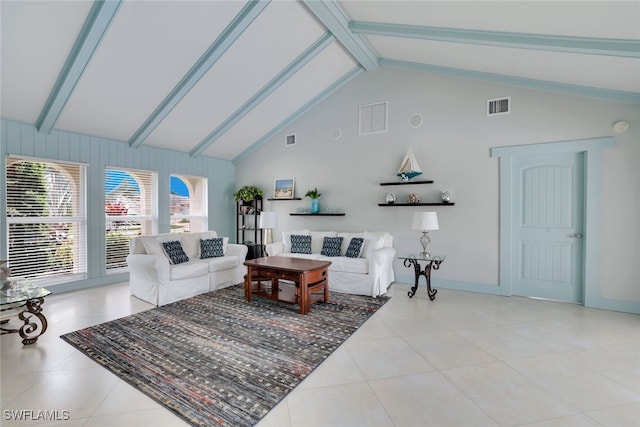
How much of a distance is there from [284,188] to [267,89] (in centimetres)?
210

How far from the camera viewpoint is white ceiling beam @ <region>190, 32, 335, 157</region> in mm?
4512

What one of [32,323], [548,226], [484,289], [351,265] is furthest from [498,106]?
[32,323]

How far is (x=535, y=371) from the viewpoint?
236 cm

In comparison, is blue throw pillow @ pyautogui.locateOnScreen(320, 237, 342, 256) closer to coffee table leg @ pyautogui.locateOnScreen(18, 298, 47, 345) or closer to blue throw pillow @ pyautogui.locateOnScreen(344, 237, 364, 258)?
blue throw pillow @ pyautogui.locateOnScreen(344, 237, 364, 258)

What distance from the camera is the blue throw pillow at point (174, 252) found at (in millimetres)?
4387

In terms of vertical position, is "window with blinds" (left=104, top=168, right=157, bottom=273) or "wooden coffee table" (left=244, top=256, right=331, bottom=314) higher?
"window with blinds" (left=104, top=168, right=157, bottom=273)

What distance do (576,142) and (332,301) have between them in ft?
12.7

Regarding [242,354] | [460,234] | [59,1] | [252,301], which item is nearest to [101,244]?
[252,301]

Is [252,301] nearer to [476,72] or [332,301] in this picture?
[332,301]

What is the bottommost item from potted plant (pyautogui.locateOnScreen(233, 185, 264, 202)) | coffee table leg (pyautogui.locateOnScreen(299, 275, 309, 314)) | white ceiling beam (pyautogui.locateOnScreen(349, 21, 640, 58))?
coffee table leg (pyautogui.locateOnScreen(299, 275, 309, 314))

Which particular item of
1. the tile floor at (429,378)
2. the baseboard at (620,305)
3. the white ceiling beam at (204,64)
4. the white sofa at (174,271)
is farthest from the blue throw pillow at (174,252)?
the baseboard at (620,305)

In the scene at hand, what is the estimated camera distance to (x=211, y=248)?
496cm

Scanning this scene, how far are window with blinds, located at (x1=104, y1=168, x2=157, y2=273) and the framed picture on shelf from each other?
2365 mm

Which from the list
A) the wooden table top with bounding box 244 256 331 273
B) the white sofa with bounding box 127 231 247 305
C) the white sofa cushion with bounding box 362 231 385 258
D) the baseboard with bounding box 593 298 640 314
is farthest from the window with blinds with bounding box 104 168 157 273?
the baseboard with bounding box 593 298 640 314
